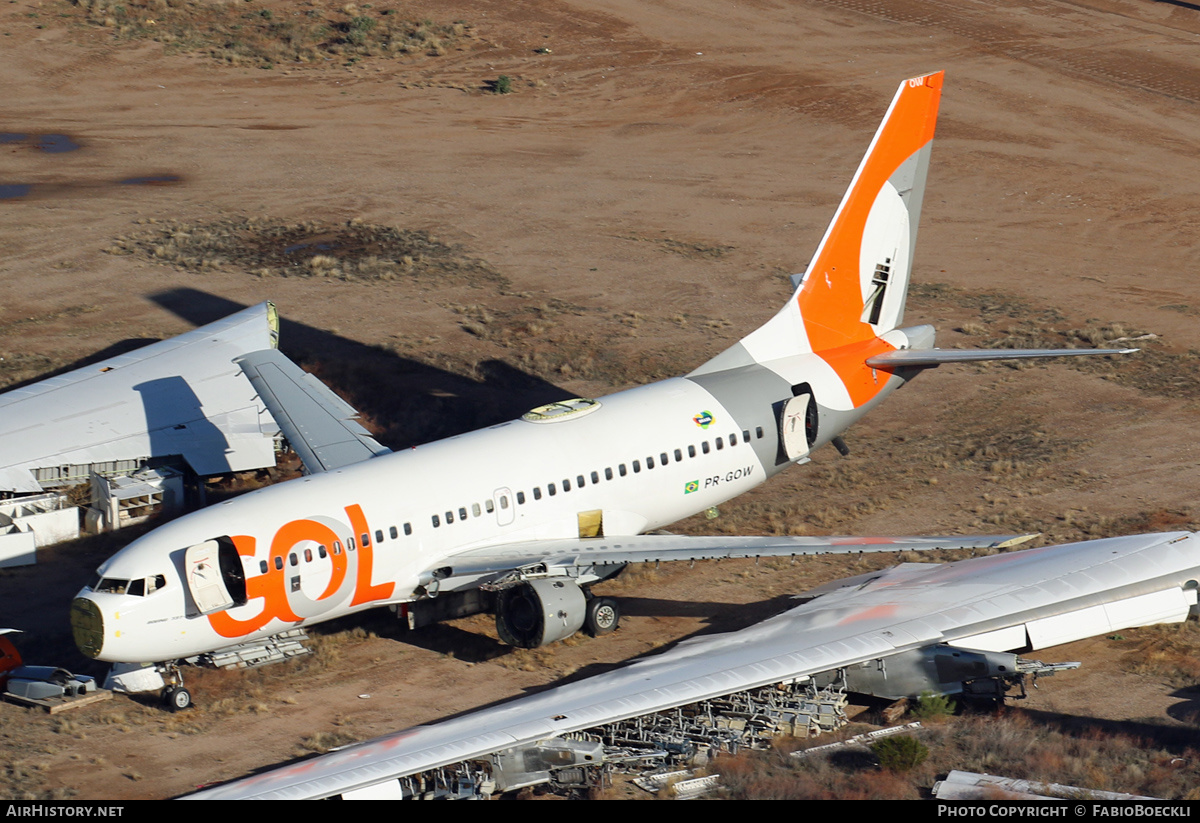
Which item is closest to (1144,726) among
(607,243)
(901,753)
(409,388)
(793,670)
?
(901,753)

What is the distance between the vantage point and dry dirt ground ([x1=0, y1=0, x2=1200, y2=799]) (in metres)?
29.6

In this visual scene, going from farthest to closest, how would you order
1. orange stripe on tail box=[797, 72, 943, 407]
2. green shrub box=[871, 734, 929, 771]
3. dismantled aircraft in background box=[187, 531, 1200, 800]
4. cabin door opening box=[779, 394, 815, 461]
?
1. orange stripe on tail box=[797, 72, 943, 407]
2. cabin door opening box=[779, 394, 815, 461]
3. green shrub box=[871, 734, 929, 771]
4. dismantled aircraft in background box=[187, 531, 1200, 800]

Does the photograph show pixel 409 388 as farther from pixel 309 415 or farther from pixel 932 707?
pixel 932 707

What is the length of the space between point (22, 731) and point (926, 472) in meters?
25.1

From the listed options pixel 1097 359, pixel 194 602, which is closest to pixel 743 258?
pixel 1097 359

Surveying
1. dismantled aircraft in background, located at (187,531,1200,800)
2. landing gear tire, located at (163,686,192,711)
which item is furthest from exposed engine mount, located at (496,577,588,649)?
landing gear tire, located at (163,686,192,711)

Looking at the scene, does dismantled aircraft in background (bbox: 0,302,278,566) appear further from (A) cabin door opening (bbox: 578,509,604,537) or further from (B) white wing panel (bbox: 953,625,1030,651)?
(B) white wing panel (bbox: 953,625,1030,651)

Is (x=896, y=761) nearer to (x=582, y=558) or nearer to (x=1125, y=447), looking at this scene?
(x=582, y=558)

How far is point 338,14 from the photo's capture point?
84.6 meters

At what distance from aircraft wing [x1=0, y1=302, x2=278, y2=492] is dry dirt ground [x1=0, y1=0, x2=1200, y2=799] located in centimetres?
260

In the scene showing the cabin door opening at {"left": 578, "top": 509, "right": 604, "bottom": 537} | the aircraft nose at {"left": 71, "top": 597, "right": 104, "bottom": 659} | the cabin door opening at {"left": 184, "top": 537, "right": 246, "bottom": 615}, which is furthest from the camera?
the cabin door opening at {"left": 578, "top": 509, "right": 604, "bottom": 537}

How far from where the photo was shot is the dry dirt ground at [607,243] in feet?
97.0

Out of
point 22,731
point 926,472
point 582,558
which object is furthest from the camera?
point 926,472

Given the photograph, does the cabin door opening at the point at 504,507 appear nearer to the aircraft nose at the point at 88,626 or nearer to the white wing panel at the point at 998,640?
the aircraft nose at the point at 88,626
